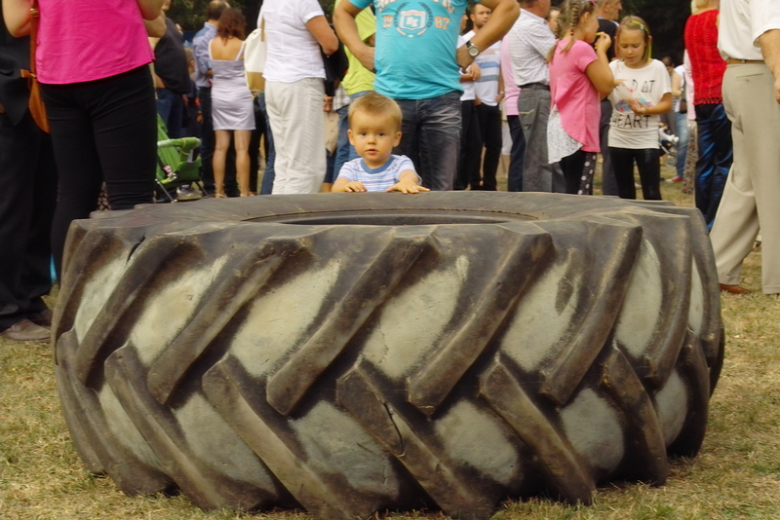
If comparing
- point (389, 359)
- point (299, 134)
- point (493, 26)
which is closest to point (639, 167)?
point (493, 26)

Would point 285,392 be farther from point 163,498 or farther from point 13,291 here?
point 13,291

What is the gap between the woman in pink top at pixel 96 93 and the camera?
388 cm

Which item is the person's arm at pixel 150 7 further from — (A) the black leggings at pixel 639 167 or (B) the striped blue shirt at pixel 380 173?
(A) the black leggings at pixel 639 167

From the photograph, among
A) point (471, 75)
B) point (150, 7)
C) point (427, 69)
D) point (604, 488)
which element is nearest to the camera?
point (604, 488)

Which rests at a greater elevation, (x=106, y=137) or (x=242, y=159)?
(x=106, y=137)

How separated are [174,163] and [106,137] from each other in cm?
520

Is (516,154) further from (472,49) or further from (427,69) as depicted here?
(427,69)

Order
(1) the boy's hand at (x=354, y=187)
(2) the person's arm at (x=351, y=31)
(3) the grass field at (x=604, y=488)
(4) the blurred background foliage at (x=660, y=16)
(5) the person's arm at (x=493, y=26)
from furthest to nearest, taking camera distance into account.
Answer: (4) the blurred background foliage at (x=660, y=16), (2) the person's arm at (x=351, y=31), (5) the person's arm at (x=493, y=26), (1) the boy's hand at (x=354, y=187), (3) the grass field at (x=604, y=488)

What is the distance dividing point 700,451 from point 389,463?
1.06 meters

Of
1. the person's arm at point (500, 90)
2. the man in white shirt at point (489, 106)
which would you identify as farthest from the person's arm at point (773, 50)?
the person's arm at point (500, 90)

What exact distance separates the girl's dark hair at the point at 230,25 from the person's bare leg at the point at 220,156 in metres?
0.91

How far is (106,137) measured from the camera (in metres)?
3.97

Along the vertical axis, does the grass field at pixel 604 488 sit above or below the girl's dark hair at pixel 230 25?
below

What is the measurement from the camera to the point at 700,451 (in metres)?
2.78
